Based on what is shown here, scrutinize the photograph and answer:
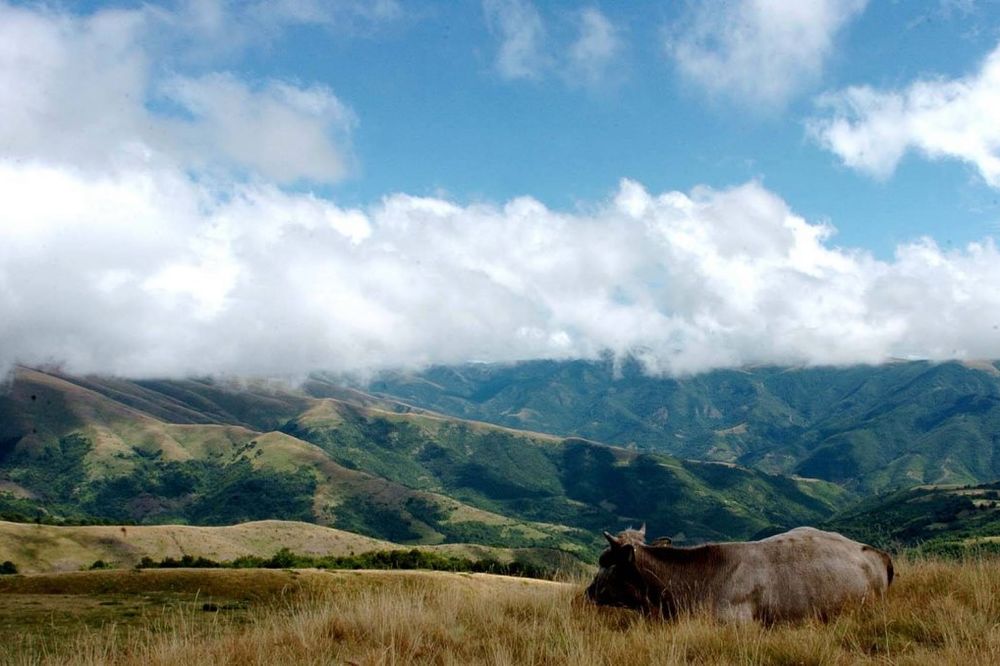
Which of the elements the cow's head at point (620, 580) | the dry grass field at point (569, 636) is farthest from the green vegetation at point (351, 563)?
the cow's head at point (620, 580)

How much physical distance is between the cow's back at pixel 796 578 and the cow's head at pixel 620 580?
4.04ft

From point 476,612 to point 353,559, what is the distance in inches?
3863

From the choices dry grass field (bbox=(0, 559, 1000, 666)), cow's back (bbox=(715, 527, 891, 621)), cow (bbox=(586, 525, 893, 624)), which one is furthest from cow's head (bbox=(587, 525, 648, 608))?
cow's back (bbox=(715, 527, 891, 621))

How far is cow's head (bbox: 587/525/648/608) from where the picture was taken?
9.76 metres

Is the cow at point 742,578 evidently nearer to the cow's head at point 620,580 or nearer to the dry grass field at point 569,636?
the cow's head at point 620,580

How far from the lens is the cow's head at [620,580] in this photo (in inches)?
384

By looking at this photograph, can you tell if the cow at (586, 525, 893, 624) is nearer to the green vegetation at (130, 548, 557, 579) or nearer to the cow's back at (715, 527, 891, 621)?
the cow's back at (715, 527, 891, 621)

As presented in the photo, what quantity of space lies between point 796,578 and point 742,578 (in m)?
0.84

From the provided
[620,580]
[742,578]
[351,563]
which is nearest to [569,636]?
[620,580]

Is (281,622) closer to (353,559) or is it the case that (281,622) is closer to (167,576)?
(167,576)

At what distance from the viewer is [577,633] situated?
7797mm

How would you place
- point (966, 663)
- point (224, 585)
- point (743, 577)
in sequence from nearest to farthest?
point (966, 663)
point (743, 577)
point (224, 585)

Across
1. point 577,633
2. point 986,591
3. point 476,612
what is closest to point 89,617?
point 476,612

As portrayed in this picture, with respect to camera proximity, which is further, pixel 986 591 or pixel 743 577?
pixel 743 577
